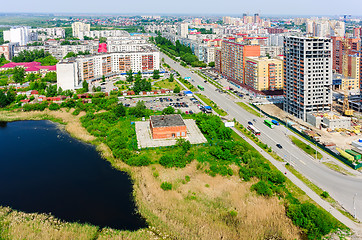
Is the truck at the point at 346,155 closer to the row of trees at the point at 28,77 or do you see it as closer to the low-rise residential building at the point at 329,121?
the low-rise residential building at the point at 329,121

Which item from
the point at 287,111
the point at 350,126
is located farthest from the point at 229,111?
the point at 350,126

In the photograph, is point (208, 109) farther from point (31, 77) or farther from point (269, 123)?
point (31, 77)

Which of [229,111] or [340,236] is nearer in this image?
[340,236]

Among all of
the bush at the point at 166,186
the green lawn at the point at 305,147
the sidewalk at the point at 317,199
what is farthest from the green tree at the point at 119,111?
the green lawn at the point at 305,147

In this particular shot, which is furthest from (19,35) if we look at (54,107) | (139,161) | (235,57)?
(139,161)

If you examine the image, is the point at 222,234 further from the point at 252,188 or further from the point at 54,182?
the point at 54,182

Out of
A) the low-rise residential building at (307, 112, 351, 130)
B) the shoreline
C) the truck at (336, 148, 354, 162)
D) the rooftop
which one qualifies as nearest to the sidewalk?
the truck at (336, 148, 354, 162)

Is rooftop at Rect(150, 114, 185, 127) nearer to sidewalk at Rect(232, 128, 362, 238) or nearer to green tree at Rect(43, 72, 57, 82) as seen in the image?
sidewalk at Rect(232, 128, 362, 238)
